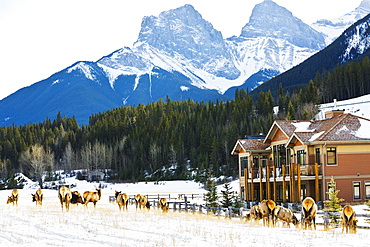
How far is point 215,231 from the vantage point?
77.0 ft

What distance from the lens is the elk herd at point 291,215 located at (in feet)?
81.0

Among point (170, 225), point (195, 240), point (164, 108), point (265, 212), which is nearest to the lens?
point (195, 240)

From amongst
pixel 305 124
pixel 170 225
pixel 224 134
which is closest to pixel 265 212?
pixel 170 225

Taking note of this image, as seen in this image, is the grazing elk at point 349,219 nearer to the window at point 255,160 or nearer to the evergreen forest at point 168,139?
the window at point 255,160

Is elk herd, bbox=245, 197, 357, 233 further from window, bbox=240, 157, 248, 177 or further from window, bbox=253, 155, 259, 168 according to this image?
window, bbox=240, 157, 248, 177

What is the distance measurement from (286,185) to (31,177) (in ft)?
341

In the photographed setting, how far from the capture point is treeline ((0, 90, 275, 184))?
120312mm

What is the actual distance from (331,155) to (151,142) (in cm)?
9585

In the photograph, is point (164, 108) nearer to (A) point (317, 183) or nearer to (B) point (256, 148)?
(B) point (256, 148)

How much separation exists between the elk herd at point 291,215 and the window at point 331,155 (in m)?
15.2

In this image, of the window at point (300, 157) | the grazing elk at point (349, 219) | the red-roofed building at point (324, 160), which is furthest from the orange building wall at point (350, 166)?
the grazing elk at point (349, 219)

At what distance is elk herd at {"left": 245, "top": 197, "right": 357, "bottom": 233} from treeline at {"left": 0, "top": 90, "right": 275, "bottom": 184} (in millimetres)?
76677

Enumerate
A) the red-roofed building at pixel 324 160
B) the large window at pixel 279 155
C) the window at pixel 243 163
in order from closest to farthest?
the red-roofed building at pixel 324 160 < the large window at pixel 279 155 < the window at pixel 243 163


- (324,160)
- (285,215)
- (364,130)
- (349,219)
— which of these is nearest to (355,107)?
(364,130)
